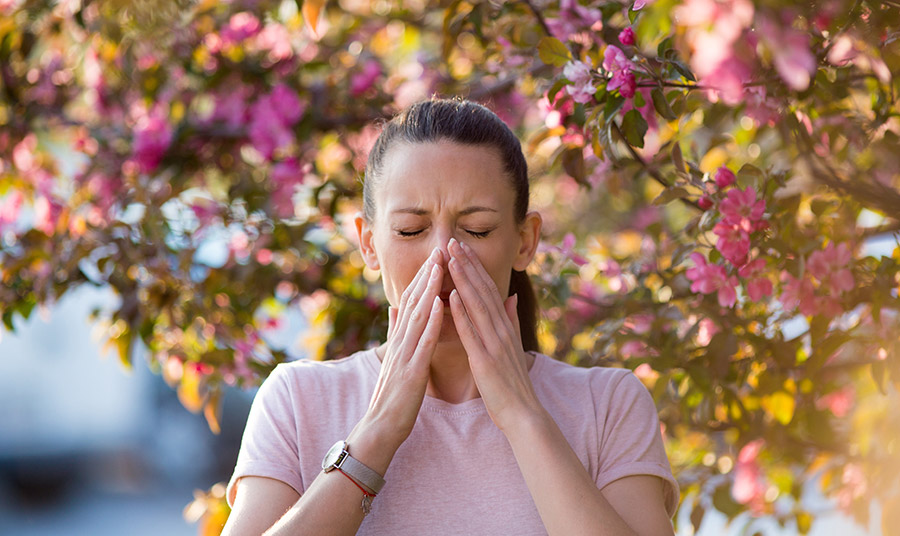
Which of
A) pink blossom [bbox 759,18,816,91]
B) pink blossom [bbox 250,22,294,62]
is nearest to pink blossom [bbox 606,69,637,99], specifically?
pink blossom [bbox 759,18,816,91]

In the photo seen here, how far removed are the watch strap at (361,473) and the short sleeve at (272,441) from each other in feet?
0.52

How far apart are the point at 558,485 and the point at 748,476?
1309 mm

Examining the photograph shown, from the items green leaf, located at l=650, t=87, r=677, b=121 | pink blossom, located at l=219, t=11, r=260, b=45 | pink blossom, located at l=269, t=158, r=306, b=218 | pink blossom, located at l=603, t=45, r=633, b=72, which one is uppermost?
pink blossom, located at l=603, t=45, r=633, b=72

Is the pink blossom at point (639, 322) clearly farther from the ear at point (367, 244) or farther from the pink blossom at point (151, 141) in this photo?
the pink blossom at point (151, 141)

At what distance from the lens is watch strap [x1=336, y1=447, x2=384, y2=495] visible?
1486 millimetres

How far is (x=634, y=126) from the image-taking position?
1.72m

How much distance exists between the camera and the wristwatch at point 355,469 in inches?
58.6

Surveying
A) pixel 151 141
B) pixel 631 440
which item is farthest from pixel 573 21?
pixel 151 141

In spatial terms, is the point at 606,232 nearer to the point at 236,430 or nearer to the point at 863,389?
the point at 863,389

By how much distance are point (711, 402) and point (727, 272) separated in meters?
0.36

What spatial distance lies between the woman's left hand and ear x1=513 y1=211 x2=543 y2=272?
203 mm

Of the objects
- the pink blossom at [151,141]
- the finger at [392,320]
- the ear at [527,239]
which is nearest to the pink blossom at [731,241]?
the ear at [527,239]

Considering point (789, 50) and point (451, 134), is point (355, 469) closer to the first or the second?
point (451, 134)

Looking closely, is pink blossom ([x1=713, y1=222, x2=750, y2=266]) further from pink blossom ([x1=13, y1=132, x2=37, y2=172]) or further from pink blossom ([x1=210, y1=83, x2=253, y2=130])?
pink blossom ([x1=13, y1=132, x2=37, y2=172])
